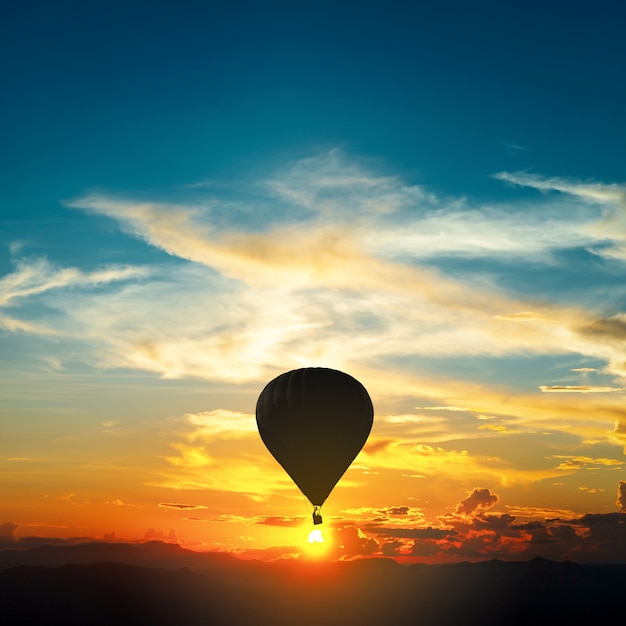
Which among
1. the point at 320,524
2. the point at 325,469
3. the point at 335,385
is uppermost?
the point at 335,385

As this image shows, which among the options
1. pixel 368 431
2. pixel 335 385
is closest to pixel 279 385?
pixel 335 385

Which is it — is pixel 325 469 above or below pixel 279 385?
below

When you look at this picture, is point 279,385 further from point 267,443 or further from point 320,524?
point 320,524

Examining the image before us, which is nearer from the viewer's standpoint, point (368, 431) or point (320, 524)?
point (320, 524)
